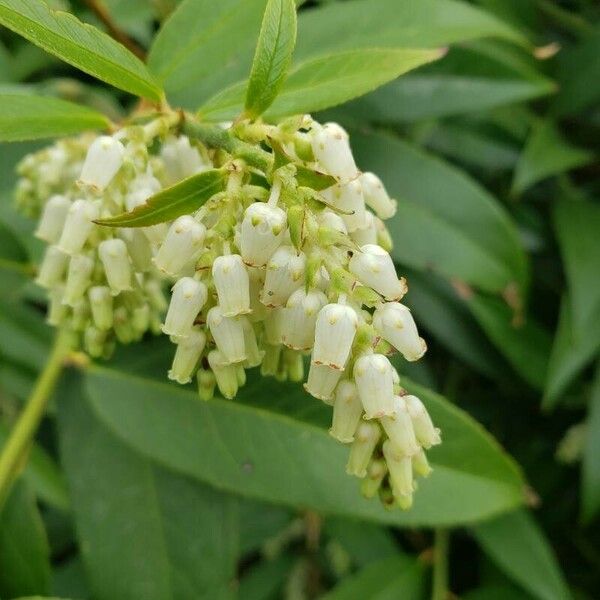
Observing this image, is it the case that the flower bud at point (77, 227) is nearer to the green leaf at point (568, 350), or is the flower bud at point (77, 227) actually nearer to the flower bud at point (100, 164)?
the flower bud at point (100, 164)

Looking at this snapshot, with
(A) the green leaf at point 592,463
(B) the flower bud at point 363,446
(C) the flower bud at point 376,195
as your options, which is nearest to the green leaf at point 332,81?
(C) the flower bud at point 376,195

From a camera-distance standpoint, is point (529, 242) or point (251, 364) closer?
point (251, 364)

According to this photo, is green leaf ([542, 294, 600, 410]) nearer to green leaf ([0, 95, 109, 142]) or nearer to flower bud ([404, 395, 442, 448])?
flower bud ([404, 395, 442, 448])

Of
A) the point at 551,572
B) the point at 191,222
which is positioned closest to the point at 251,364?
the point at 191,222

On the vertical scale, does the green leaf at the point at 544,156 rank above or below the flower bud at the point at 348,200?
below

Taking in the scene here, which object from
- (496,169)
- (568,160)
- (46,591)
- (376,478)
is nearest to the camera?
(376,478)

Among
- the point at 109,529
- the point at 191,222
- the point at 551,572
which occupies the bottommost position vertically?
the point at 551,572

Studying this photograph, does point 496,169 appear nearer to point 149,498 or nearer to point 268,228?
point 149,498

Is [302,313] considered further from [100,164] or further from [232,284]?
[100,164]

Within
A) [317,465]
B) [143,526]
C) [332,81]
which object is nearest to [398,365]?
[317,465]
